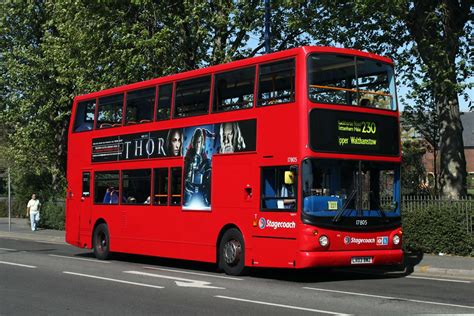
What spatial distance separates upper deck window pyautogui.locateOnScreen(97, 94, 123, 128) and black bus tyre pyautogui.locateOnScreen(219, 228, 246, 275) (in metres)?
5.07

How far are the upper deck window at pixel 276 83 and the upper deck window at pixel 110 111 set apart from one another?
17.5ft

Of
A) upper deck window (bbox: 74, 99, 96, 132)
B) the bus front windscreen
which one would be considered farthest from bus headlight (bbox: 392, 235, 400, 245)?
upper deck window (bbox: 74, 99, 96, 132)

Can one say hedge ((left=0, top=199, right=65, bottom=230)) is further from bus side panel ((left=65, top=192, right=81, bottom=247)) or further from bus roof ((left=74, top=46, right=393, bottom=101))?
bus roof ((left=74, top=46, right=393, bottom=101))

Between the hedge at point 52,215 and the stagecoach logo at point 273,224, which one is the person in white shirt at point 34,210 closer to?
the hedge at point 52,215

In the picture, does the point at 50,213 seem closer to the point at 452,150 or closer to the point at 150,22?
the point at 150,22

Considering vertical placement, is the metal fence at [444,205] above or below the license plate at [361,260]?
above

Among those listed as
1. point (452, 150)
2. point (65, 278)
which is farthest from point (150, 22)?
point (65, 278)

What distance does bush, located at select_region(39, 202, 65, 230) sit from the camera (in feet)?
103

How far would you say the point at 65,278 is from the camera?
41.5ft

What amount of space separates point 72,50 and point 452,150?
50.0 feet

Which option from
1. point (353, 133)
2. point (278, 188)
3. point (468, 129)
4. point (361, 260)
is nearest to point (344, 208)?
point (361, 260)

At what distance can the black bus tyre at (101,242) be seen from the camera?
17.3 m

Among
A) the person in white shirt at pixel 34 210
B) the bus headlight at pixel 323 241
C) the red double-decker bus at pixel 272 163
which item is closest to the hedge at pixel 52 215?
the person in white shirt at pixel 34 210

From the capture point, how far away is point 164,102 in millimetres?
15531
